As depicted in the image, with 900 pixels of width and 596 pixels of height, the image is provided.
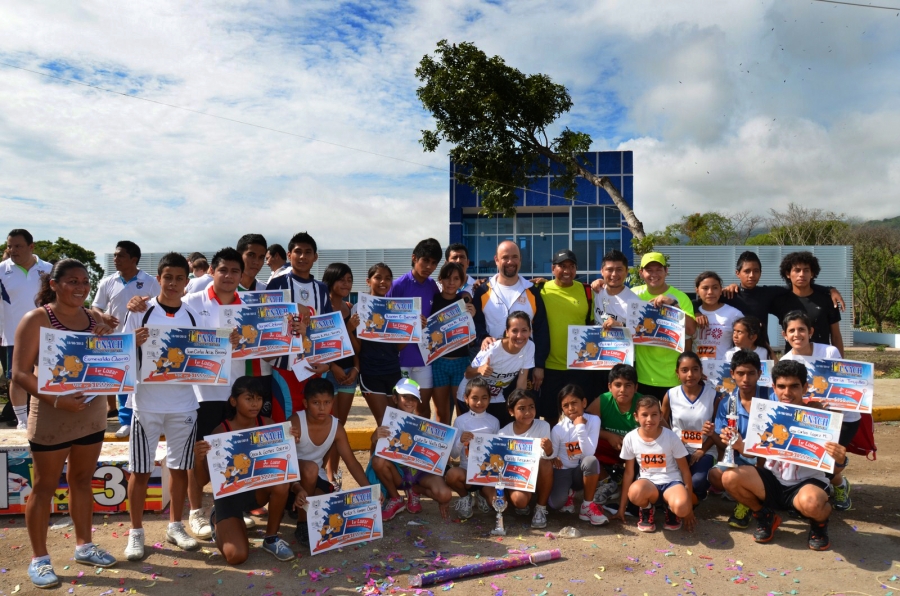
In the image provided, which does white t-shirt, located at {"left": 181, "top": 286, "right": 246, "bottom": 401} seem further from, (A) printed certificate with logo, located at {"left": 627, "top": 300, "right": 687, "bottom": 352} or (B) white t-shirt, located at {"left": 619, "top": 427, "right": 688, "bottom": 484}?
(A) printed certificate with logo, located at {"left": 627, "top": 300, "right": 687, "bottom": 352}

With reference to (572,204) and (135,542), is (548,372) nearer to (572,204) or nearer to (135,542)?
(135,542)

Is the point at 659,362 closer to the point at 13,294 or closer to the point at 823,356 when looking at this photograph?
the point at 823,356

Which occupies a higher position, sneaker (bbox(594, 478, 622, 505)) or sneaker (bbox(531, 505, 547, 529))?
sneaker (bbox(594, 478, 622, 505))

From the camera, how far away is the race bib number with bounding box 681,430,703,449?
17.3 feet

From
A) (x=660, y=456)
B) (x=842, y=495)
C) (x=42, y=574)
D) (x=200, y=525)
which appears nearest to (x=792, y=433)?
(x=660, y=456)

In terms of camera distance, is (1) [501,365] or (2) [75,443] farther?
(1) [501,365]

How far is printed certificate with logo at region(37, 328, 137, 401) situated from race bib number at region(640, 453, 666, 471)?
3.73 meters

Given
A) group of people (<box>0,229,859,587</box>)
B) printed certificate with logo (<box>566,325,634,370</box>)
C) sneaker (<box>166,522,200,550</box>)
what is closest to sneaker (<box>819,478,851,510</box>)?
group of people (<box>0,229,859,587</box>)

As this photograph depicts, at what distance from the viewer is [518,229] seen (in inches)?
1345

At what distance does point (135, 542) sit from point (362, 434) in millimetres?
3526

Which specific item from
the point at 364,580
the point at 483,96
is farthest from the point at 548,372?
the point at 483,96

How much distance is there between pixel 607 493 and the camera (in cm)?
529

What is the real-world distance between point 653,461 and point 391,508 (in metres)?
2.10

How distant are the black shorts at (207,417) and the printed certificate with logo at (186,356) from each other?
Result: 24cm
